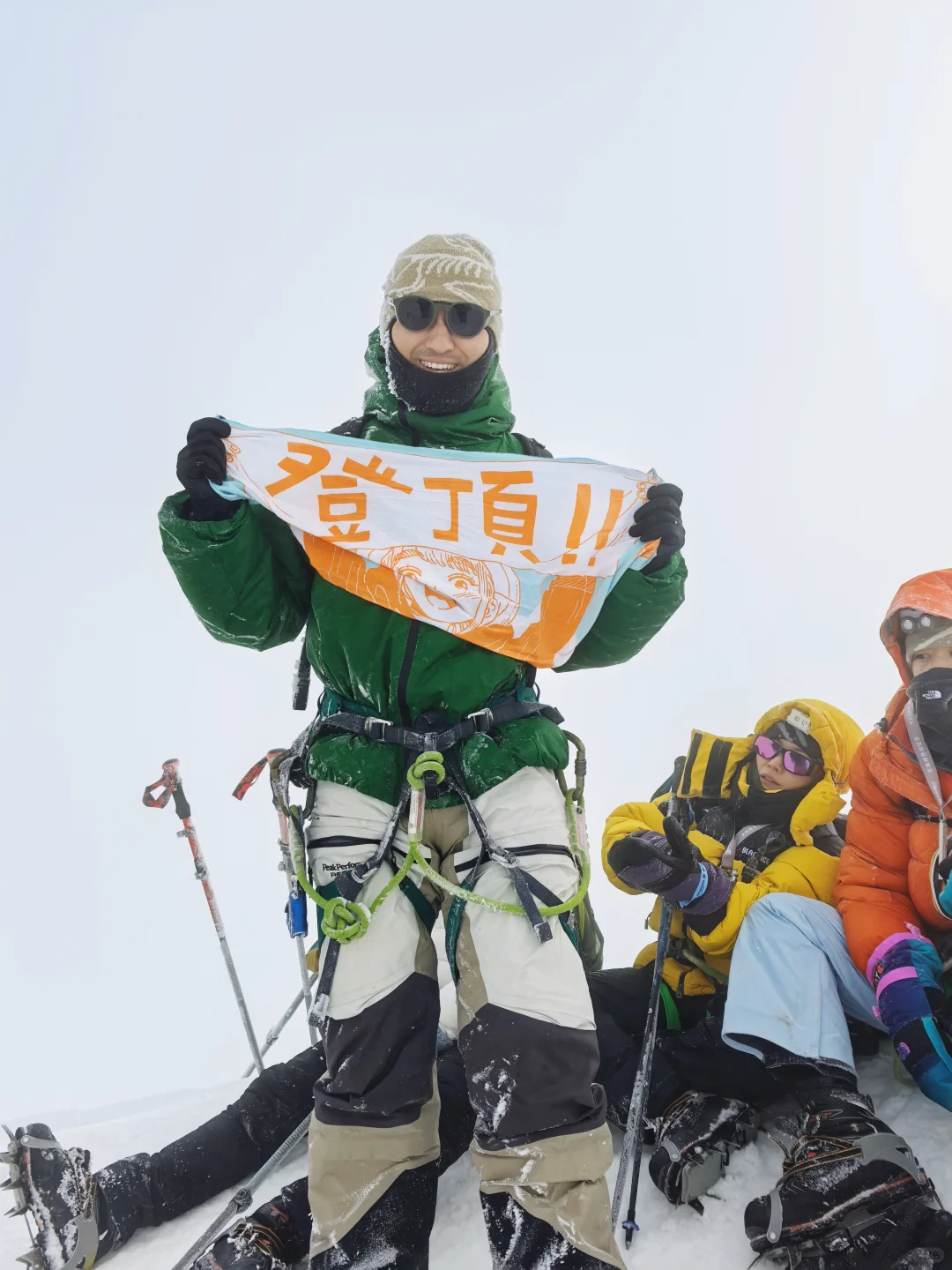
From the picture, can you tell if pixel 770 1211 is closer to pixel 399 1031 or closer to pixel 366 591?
pixel 399 1031

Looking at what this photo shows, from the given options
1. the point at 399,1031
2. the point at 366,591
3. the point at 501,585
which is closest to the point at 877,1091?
the point at 399,1031

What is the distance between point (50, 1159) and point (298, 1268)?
102 centimetres

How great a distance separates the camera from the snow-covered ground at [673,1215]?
2902 mm

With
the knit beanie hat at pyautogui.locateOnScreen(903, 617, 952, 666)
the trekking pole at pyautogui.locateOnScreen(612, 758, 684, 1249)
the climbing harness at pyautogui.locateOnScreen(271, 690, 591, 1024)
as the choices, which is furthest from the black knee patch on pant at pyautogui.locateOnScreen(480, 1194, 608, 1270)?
the knit beanie hat at pyautogui.locateOnScreen(903, 617, 952, 666)

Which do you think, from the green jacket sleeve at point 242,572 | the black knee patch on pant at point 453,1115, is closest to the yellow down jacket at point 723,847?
the black knee patch on pant at point 453,1115

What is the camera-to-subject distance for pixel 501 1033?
2.39 meters

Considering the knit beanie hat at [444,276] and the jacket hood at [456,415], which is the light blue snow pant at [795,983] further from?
the knit beanie hat at [444,276]

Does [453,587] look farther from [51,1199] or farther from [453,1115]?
[51,1199]

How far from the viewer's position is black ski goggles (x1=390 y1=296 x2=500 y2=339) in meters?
3.16

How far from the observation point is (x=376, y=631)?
295cm

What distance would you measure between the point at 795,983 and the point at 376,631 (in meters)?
2.19

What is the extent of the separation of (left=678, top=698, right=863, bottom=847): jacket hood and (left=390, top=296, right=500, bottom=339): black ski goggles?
2.81m

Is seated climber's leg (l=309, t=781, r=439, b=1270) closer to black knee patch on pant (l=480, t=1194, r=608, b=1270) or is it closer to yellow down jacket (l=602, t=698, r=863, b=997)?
black knee patch on pant (l=480, t=1194, r=608, b=1270)

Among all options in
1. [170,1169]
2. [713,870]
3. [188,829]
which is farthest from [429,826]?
[188,829]
